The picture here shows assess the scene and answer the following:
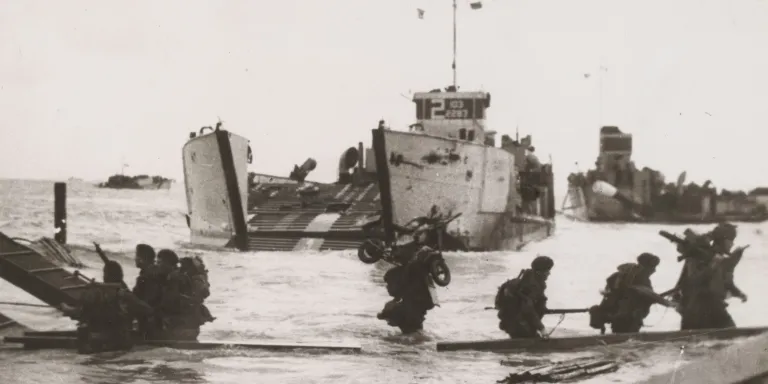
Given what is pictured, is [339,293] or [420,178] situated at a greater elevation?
[420,178]

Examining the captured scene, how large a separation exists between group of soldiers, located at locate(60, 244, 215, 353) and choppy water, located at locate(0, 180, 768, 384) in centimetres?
21

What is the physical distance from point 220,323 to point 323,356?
3.78 meters

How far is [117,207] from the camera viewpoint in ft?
180

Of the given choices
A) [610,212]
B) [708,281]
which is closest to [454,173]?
[708,281]

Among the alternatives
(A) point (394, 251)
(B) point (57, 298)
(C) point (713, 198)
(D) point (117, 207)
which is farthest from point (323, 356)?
(D) point (117, 207)

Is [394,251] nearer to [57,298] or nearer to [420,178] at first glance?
[57,298]

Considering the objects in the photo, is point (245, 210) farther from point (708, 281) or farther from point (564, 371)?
point (564, 371)

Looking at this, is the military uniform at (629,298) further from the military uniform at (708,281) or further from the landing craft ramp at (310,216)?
the landing craft ramp at (310,216)

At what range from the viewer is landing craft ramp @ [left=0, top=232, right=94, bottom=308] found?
30.9ft

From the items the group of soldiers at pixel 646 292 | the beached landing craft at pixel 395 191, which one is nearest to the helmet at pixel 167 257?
the group of soldiers at pixel 646 292

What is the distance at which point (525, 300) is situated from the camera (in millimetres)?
8641

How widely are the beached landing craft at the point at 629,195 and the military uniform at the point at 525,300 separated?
2847 cm

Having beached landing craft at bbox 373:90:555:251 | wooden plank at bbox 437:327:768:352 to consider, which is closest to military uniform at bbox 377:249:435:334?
wooden plank at bbox 437:327:768:352

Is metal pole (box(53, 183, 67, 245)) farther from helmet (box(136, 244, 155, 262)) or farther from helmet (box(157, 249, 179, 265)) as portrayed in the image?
helmet (box(157, 249, 179, 265))
